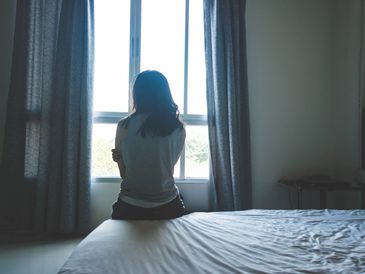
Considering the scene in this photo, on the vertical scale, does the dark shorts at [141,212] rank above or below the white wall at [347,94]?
below

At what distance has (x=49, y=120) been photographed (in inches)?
108

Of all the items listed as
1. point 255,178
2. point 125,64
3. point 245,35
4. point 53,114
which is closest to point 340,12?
point 245,35

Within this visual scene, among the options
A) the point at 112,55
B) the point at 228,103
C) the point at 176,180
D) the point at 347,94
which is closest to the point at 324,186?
the point at 347,94

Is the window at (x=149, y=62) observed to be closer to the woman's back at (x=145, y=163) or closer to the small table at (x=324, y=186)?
the small table at (x=324, y=186)

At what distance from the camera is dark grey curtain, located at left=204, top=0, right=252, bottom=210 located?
111 inches

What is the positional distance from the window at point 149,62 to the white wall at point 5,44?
0.82 metres

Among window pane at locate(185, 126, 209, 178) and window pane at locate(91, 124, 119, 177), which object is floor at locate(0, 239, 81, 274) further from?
→ window pane at locate(185, 126, 209, 178)

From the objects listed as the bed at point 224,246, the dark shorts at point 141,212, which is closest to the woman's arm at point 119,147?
the dark shorts at point 141,212

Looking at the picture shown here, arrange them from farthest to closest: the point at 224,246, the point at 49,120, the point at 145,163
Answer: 1. the point at 49,120
2. the point at 145,163
3. the point at 224,246

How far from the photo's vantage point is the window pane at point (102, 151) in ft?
9.62

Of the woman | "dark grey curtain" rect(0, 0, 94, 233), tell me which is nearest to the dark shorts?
the woman

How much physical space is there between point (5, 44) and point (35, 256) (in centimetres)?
202

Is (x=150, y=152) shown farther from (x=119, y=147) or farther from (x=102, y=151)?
(x=102, y=151)

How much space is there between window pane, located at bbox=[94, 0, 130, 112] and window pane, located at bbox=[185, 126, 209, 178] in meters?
0.75
